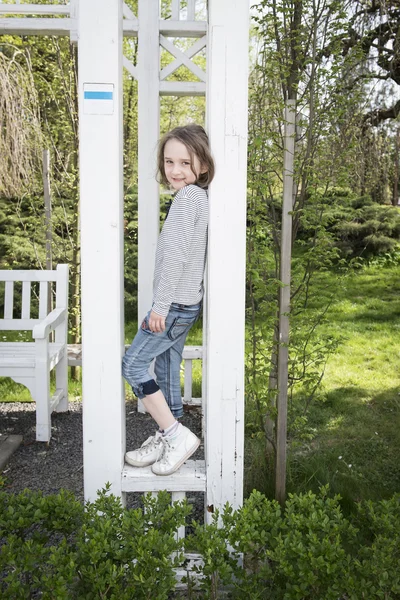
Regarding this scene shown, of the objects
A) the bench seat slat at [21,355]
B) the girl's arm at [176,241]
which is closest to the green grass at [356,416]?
the girl's arm at [176,241]

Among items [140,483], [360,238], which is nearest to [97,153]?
[140,483]

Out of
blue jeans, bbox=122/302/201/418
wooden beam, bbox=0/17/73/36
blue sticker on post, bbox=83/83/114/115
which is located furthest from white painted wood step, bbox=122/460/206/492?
wooden beam, bbox=0/17/73/36

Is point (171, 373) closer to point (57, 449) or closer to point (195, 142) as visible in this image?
point (195, 142)

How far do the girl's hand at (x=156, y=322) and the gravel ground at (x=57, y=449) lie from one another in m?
1.17

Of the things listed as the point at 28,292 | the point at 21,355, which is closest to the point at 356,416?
the point at 21,355

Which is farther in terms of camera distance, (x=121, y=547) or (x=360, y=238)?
(x=360, y=238)

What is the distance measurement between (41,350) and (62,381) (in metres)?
0.82

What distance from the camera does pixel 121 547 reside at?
1978mm

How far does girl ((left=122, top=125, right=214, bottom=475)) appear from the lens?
85.4 inches

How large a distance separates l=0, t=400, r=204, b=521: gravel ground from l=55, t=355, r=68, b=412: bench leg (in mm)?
67

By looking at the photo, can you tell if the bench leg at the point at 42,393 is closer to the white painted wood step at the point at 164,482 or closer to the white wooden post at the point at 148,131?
the white wooden post at the point at 148,131

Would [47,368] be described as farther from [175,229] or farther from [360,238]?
[360,238]

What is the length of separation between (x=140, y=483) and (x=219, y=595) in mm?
451

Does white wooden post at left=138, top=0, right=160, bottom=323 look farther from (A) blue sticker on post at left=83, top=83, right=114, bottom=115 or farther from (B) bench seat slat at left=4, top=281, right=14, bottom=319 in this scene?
(A) blue sticker on post at left=83, top=83, right=114, bottom=115
